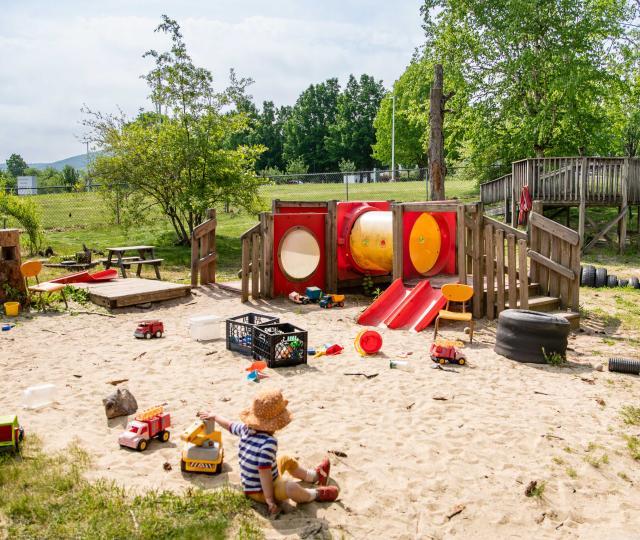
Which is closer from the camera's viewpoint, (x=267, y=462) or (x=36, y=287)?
(x=267, y=462)

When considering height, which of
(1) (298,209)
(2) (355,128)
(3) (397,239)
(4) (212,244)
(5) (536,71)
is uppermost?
(2) (355,128)

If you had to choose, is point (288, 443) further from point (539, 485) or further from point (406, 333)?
point (406, 333)

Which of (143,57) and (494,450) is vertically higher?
(143,57)

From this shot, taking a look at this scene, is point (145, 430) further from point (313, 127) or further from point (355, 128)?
point (313, 127)

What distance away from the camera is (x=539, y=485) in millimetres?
4363

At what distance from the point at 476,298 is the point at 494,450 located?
5.41 m

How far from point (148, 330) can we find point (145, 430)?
423cm

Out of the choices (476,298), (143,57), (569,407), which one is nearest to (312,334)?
(476,298)

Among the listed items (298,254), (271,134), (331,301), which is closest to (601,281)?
(331,301)

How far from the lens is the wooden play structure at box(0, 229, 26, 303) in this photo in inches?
423

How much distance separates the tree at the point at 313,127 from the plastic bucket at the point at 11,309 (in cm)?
7105

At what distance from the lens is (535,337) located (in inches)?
303

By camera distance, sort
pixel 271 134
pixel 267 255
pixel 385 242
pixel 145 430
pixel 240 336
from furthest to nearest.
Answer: pixel 271 134
pixel 385 242
pixel 267 255
pixel 240 336
pixel 145 430

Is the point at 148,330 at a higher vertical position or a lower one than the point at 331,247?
lower
